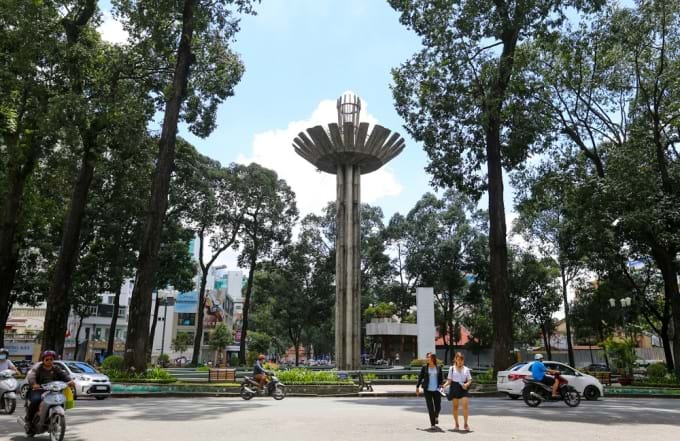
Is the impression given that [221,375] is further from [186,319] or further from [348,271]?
[186,319]

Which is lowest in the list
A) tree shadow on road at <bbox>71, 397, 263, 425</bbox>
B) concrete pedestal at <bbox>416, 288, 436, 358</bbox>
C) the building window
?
tree shadow on road at <bbox>71, 397, 263, 425</bbox>

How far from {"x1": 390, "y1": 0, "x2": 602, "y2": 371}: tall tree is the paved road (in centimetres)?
773

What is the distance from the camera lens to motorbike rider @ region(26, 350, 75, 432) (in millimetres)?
7055

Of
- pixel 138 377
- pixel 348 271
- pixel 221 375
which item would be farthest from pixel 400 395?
pixel 348 271

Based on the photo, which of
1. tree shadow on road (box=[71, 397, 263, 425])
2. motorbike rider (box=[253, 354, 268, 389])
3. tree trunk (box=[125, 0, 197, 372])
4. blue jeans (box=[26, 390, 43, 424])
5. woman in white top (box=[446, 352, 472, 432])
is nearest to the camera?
blue jeans (box=[26, 390, 43, 424])

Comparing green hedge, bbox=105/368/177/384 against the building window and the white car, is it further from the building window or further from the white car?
the building window

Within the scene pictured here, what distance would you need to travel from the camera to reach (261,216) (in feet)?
127

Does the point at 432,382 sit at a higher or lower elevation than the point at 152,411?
higher

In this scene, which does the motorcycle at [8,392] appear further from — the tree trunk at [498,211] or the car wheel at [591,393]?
the car wheel at [591,393]

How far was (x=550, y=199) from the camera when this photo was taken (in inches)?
948

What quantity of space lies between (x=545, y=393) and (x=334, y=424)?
21.7ft

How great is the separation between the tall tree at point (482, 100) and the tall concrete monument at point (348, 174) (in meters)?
7.13

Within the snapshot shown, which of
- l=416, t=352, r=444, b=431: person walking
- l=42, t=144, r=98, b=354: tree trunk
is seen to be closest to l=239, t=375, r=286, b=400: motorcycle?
l=42, t=144, r=98, b=354: tree trunk

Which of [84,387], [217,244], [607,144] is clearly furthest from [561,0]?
[217,244]
